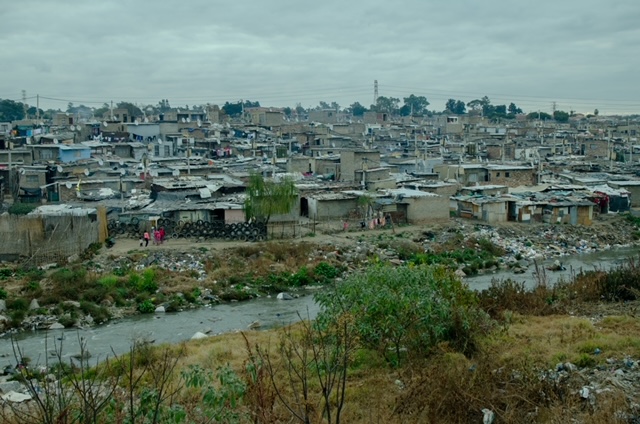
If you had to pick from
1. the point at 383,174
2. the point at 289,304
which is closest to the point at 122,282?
the point at 289,304

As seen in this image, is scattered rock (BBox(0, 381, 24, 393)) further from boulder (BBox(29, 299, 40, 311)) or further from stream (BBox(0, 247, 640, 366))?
boulder (BBox(29, 299, 40, 311))

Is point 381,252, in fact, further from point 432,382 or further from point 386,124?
point 386,124

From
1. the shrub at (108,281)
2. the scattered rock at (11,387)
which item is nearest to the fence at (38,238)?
the shrub at (108,281)

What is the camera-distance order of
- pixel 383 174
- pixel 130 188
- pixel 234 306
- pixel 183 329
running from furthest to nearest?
pixel 383 174
pixel 130 188
pixel 234 306
pixel 183 329

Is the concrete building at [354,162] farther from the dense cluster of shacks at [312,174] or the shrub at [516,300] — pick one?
the shrub at [516,300]

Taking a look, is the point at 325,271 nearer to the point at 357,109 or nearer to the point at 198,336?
the point at 198,336

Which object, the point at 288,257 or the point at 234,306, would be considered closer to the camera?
the point at 234,306
